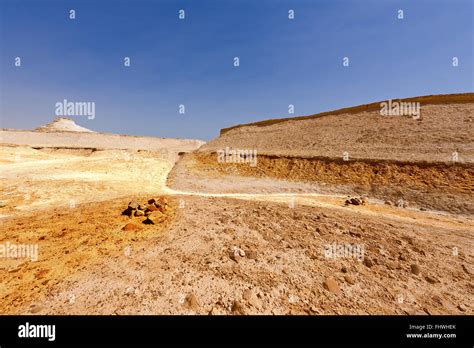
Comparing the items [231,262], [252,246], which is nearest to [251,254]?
[252,246]

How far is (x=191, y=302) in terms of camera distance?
4.48 m

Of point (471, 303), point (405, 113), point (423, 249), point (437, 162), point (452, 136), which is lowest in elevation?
point (471, 303)

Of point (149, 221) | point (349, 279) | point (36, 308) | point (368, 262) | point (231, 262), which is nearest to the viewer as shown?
point (36, 308)

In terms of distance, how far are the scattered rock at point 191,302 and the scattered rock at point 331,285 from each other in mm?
3099

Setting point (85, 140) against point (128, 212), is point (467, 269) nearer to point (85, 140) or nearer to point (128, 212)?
point (128, 212)

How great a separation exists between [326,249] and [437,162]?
48.2 ft

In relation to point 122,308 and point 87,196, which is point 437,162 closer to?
point 122,308

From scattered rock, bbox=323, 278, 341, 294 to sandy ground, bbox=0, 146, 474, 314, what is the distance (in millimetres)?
31

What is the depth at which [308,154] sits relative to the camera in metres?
22.5

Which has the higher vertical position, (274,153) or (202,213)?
(274,153)

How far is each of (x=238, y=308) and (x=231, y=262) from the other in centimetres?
165

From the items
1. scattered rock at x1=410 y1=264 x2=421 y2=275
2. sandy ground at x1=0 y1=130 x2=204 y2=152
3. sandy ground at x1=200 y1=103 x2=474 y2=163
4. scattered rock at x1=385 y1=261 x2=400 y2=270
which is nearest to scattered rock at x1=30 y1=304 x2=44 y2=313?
scattered rock at x1=385 y1=261 x2=400 y2=270

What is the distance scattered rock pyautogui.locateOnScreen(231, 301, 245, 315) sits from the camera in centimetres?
435

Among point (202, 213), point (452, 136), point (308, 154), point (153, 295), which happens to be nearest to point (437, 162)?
point (452, 136)
